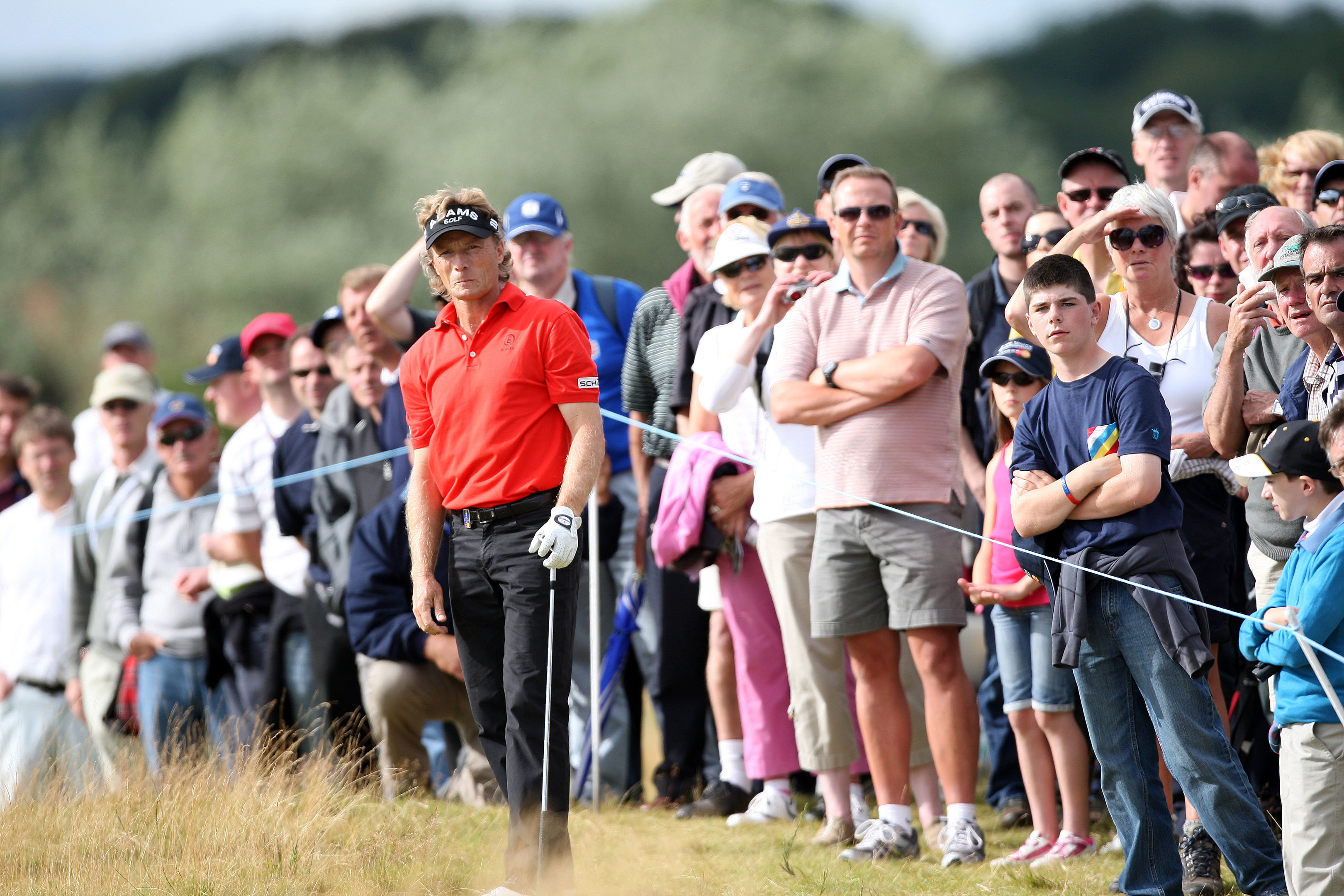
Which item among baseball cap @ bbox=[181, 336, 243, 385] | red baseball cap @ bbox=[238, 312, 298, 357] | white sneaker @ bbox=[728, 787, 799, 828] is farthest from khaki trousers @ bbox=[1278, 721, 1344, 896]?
baseball cap @ bbox=[181, 336, 243, 385]


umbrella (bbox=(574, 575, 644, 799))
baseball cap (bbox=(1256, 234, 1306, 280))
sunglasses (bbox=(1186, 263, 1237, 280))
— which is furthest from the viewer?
umbrella (bbox=(574, 575, 644, 799))

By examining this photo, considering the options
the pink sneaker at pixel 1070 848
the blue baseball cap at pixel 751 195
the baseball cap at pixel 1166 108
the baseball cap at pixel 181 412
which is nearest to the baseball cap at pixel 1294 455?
the pink sneaker at pixel 1070 848

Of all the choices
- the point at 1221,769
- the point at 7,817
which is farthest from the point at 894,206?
the point at 7,817

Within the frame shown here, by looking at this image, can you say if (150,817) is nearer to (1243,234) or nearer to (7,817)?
(7,817)

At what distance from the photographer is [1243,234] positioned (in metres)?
6.00

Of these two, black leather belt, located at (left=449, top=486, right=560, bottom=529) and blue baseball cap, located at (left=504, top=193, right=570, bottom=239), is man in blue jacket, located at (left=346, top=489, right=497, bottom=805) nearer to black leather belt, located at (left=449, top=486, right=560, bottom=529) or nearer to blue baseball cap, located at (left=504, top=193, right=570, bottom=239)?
blue baseball cap, located at (left=504, top=193, right=570, bottom=239)

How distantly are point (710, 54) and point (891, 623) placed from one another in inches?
997

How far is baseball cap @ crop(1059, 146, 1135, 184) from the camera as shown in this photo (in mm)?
6621

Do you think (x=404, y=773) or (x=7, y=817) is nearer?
(x=7, y=817)

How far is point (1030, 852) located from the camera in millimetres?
5535

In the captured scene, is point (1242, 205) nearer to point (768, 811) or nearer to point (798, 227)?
point (798, 227)

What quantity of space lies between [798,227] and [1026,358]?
1.37 meters

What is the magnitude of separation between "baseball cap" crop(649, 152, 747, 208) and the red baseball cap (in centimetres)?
234

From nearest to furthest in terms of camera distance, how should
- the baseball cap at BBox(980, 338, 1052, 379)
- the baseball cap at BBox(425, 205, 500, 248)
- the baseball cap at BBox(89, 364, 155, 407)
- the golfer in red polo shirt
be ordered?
the golfer in red polo shirt, the baseball cap at BBox(425, 205, 500, 248), the baseball cap at BBox(980, 338, 1052, 379), the baseball cap at BBox(89, 364, 155, 407)
